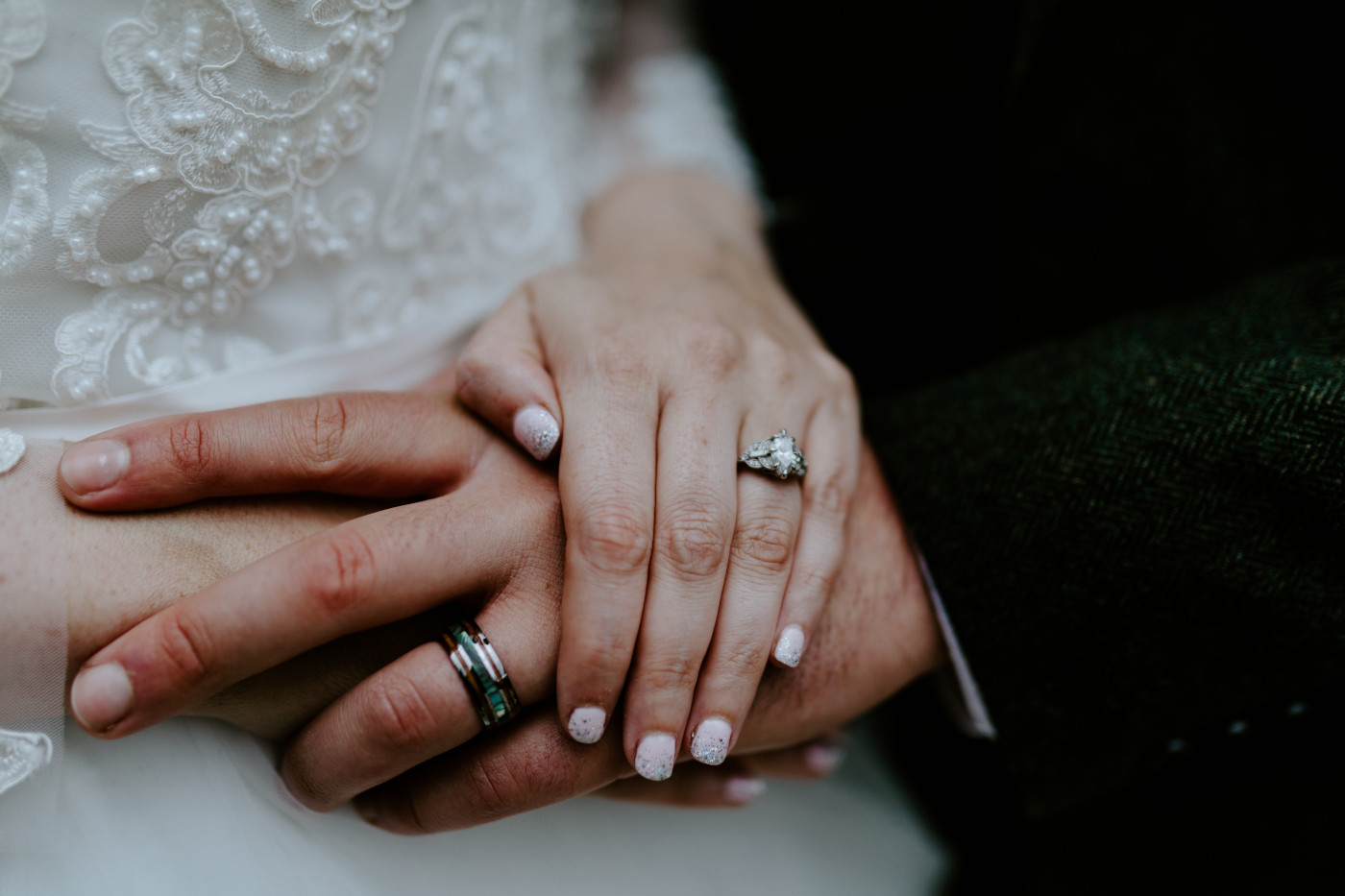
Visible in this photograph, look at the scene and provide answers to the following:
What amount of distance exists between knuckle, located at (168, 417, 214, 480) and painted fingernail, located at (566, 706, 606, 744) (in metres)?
0.38

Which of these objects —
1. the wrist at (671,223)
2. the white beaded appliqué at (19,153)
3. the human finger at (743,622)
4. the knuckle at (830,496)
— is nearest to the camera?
the white beaded appliqué at (19,153)

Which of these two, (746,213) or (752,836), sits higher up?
(746,213)

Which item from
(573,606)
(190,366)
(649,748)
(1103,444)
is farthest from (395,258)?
(1103,444)

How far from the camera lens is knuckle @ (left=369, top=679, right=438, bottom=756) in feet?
2.12

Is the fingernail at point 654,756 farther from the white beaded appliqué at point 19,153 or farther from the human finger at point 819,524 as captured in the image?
the white beaded appliqué at point 19,153

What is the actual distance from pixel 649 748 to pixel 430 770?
0.71 ft

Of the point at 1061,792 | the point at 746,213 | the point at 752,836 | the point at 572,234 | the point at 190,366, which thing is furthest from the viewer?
the point at 746,213

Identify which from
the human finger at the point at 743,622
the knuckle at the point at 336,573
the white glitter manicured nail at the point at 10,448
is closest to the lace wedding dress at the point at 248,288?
the white glitter manicured nail at the point at 10,448

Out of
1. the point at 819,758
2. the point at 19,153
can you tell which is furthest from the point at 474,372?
the point at 819,758

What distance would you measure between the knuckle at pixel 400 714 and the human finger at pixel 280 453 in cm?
19

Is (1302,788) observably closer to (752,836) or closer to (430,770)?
(752,836)

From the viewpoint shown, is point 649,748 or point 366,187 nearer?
point 649,748

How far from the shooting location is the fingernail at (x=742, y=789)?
0.92 meters

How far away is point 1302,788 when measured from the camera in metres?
0.93
